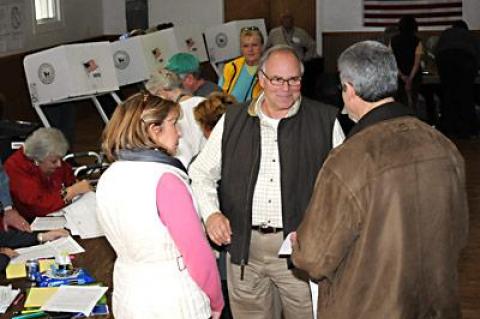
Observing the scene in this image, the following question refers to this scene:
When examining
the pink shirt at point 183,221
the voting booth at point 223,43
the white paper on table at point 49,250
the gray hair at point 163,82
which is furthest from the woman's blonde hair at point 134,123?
the voting booth at point 223,43

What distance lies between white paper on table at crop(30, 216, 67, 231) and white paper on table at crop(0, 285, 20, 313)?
0.93 meters

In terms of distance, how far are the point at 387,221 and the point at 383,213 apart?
3cm

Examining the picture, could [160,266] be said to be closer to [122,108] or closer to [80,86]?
[122,108]

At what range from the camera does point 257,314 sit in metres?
3.54

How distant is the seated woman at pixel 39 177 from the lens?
4816mm

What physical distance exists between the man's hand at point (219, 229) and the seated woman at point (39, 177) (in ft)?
5.57

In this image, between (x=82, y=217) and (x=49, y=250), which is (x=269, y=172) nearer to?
(x=49, y=250)

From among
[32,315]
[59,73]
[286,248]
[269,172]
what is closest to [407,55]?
[59,73]

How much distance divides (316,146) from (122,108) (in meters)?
0.95

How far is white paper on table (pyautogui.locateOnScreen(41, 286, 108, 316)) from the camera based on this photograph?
3.18m

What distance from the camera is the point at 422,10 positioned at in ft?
42.1

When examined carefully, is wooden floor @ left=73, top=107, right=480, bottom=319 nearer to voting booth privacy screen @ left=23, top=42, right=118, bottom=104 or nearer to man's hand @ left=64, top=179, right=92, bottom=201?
voting booth privacy screen @ left=23, top=42, right=118, bottom=104

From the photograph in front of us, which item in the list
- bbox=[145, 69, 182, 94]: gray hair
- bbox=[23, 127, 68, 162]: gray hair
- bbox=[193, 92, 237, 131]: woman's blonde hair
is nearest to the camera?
bbox=[193, 92, 237, 131]: woman's blonde hair

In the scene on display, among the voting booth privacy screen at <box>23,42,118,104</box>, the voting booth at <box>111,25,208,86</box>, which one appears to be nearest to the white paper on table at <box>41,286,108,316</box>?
the voting booth privacy screen at <box>23,42,118,104</box>
